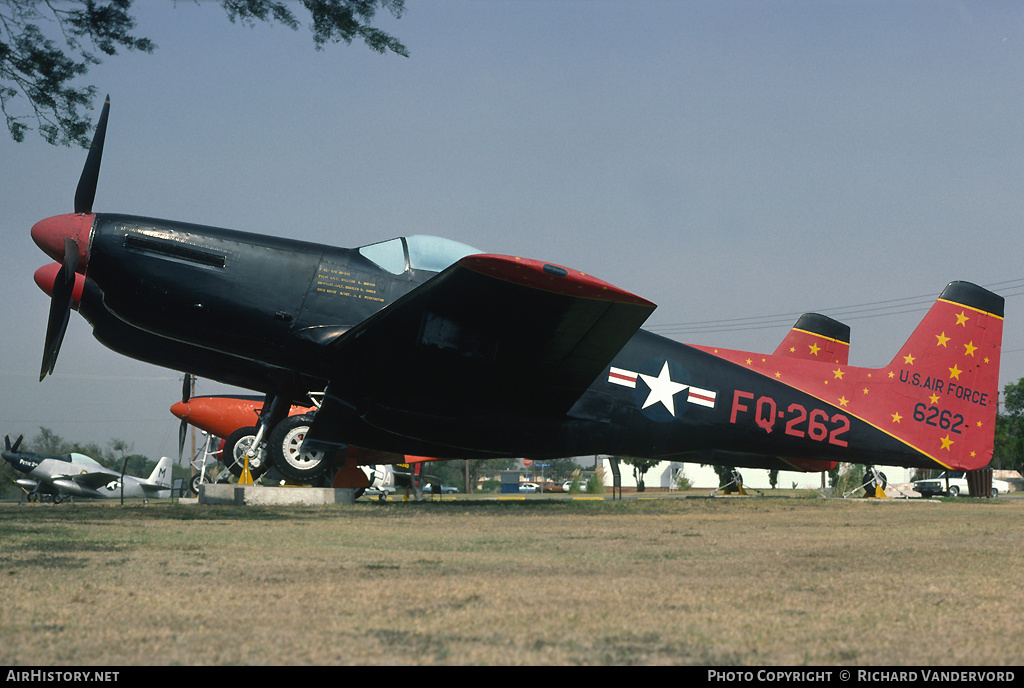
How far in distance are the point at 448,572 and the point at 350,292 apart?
5306mm

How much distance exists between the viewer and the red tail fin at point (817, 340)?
1869cm

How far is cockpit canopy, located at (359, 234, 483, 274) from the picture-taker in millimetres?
9383

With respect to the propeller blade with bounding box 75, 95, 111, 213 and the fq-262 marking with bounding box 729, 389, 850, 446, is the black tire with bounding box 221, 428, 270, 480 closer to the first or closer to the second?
the propeller blade with bounding box 75, 95, 111, 213

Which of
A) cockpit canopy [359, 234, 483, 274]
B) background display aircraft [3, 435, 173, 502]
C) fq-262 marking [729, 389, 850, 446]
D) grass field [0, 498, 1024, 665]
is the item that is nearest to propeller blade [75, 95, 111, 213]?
cockpit canopy [359, 234, 483, 274]

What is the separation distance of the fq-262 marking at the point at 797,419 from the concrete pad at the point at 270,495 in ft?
20.9

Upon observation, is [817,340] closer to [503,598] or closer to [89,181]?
[89,181]

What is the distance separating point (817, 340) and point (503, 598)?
17.1m

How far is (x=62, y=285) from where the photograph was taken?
8.61m

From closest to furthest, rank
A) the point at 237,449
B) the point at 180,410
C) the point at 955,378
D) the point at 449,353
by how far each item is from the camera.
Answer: the point at 449,353, the point at 955,378, the point at 237,449, the point at 180,410

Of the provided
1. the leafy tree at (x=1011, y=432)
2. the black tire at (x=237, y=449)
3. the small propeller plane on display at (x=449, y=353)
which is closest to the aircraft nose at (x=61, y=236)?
the small propeller plane on display at (x=449, y=353)

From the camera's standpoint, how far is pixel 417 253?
9438mm

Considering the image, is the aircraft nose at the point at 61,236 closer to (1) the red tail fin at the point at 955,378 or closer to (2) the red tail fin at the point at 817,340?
(1) the red tail fin at the point at 955,378

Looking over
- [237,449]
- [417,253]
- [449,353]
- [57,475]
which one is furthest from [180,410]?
[57,475]
